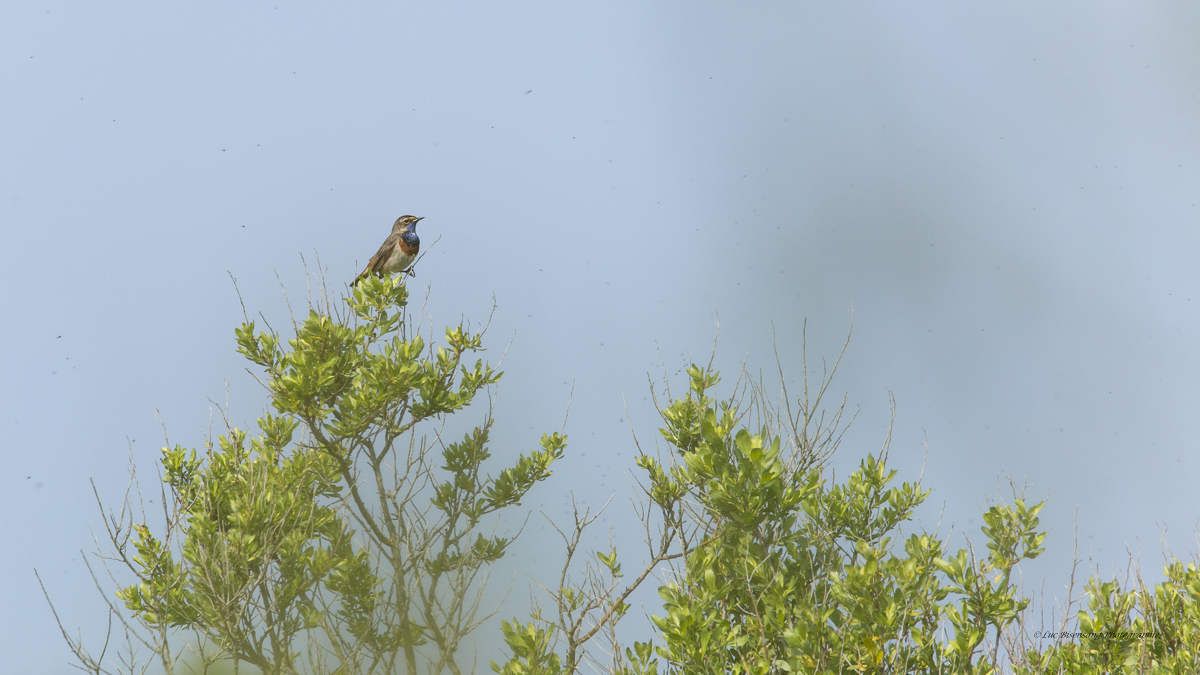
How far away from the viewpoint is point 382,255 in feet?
16.4

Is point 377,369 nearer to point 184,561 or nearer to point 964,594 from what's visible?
point 184,561

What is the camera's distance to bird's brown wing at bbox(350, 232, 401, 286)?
16.2ft

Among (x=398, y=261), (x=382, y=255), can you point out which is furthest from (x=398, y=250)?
(x=382, y=255)

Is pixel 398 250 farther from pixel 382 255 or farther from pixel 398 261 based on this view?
pixel 382 255

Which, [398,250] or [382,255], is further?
[382,255]

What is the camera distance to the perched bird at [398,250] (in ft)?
16.0

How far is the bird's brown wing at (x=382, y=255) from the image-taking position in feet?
16.2

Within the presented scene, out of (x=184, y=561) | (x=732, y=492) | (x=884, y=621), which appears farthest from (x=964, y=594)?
(x=184, y=561)

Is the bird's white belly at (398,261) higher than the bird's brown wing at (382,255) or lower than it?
lower

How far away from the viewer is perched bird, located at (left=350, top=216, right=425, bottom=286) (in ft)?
16.0

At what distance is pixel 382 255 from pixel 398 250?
0.58 ft

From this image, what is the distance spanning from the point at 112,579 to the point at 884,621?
3088 millimetres

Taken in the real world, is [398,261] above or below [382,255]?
below

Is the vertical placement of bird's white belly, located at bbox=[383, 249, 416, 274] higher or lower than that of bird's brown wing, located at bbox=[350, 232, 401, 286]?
lower
